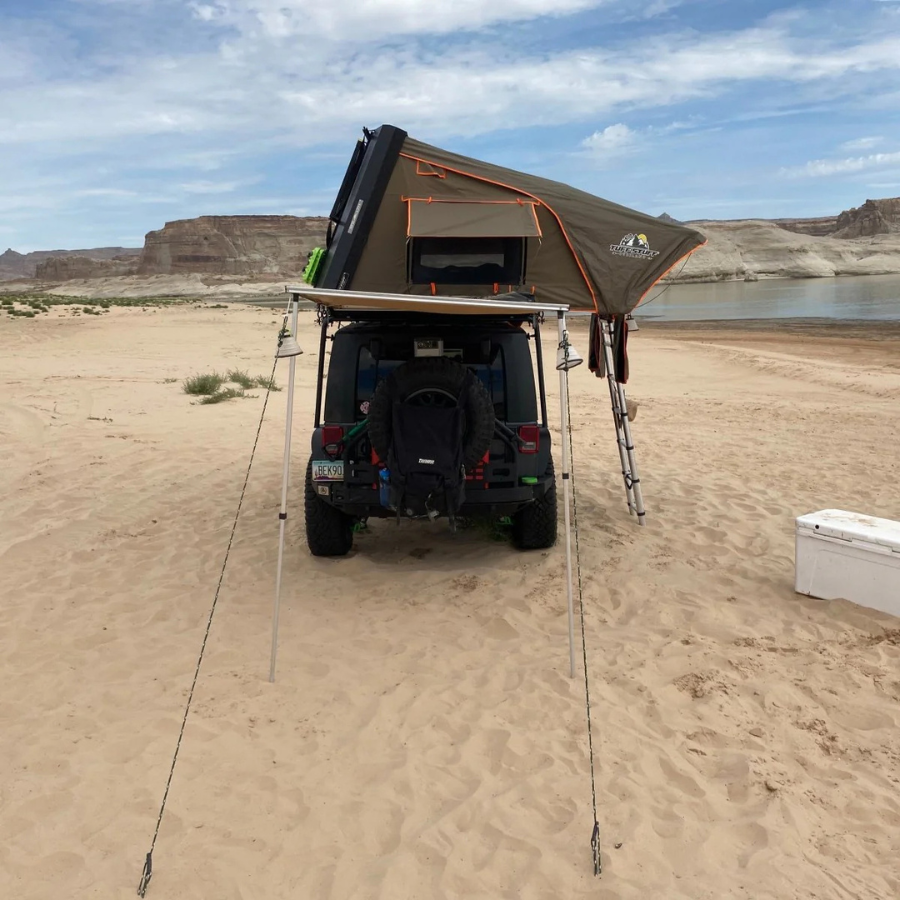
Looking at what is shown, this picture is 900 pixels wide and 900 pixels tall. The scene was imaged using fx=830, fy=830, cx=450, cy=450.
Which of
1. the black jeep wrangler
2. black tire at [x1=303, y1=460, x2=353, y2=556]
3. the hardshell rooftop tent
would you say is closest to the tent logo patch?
the hardshell rooftop tent

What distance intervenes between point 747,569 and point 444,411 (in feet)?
8.82

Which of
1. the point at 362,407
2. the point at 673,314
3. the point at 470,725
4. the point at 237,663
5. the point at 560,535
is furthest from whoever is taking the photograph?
the point at 673,314

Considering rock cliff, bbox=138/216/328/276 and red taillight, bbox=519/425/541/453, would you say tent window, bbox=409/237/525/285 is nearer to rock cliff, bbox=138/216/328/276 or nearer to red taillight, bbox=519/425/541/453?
red taillight, bbox=519/425/541/453

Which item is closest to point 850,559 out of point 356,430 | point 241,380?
point 356,430

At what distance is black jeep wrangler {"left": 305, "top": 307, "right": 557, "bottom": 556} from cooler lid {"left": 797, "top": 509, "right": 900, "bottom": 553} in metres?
1.79

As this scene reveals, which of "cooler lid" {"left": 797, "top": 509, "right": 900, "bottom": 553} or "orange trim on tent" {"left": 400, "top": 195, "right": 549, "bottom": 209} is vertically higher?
"orange trim on tent" {"left": 400, "top": 195, "right": 549, "bottom": 209}

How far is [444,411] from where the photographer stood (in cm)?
543

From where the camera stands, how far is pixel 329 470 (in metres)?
5.95

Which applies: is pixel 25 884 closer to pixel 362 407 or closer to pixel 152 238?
pixel 362 407

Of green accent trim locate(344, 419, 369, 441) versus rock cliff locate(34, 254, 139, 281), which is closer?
green accent trim locate(344, 419, 369, 441)

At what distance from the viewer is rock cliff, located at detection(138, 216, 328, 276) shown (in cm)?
13912

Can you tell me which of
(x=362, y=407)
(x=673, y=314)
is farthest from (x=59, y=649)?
(x=673, y=314)

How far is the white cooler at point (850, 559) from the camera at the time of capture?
521cm

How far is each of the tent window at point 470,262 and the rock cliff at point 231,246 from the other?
433 feet
